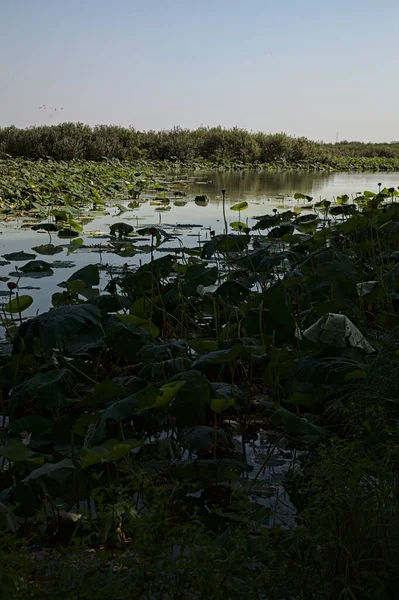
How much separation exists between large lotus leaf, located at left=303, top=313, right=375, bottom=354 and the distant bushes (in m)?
14.5

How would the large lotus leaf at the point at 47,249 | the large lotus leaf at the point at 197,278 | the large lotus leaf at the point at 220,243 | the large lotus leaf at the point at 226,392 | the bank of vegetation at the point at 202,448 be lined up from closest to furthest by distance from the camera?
1. the bank of vegetation at the point at 202,448
2. the large lotus leaf at the point at 226,392
3. the large lotus leaf at the point at 197,278
4. the large lotus leaf at the point at 220,243
5. the large lotus leaf at the point at 47,249

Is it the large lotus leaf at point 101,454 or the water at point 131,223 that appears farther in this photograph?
the water at point 131,223

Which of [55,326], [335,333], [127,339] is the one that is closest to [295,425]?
[335,333]

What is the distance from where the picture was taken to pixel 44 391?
188 centimetres

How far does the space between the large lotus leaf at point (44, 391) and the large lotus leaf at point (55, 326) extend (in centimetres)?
12

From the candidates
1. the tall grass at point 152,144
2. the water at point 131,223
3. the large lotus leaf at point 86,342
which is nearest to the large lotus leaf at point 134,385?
the large lotus leaf at point 86,342

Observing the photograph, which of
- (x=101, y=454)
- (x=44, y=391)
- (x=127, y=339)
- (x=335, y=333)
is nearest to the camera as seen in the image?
(x=101, y=454)

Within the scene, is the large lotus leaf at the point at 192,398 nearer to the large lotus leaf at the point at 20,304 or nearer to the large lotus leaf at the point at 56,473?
the large lotus leaf at the point at 56,473

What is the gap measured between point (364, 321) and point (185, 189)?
833 centimetres

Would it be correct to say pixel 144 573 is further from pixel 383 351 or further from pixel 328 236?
pixel 328 236

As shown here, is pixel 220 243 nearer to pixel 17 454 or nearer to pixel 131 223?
pixel 17 454

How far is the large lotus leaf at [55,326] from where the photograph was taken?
205cm

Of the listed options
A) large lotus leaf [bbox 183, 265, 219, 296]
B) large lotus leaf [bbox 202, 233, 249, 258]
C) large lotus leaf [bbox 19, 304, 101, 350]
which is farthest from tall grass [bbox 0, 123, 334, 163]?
large lotus leaf [bbox 19, 304, 101, 350]

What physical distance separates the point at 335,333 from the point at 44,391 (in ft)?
2.81
